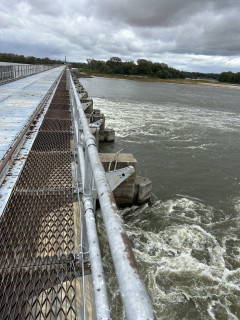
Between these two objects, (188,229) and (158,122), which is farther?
(158,122)

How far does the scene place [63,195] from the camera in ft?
12.1

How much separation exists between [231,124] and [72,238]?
2335cm

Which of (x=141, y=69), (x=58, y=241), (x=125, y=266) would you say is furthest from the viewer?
(x=141, y=69)

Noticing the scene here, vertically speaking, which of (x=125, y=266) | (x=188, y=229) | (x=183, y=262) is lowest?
(x=183, y=262)

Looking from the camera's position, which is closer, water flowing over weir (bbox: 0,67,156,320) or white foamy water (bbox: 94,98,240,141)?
water flowing over weir (bbox: 0,67,156,320)

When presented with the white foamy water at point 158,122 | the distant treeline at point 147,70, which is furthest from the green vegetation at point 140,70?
the white foamy water at point 158,122

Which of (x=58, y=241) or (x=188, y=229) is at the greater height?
(x=58, y=241)

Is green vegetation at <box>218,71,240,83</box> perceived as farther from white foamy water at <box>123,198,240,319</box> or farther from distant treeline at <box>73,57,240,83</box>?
white foamy water at <box>123,198,240,319</box>

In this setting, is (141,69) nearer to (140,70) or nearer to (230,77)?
(140,70)

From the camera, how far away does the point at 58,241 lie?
2.93 meters

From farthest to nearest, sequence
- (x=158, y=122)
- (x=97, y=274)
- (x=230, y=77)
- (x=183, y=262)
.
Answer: (x=230, y=77)
(x=158, y=122)
(x=183, y=262)
(x=97, y=274)

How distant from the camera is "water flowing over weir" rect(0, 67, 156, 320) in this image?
1.19 metres

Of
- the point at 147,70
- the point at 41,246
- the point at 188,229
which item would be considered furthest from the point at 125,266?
the point at 147,70

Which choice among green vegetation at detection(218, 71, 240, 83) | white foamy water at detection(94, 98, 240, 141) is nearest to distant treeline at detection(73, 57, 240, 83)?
green vegetation at detection(218, 71, 240, 83)
